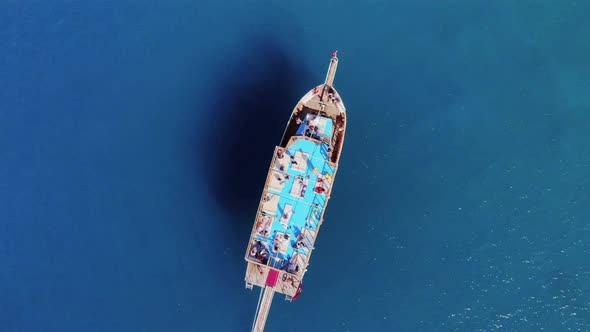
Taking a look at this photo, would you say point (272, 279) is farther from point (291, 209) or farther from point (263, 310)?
point (291, 209)

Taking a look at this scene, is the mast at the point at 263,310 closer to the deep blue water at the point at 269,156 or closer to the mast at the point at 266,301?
the mast at the point at 266,301

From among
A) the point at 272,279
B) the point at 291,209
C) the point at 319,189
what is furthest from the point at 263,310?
the point at 319,189

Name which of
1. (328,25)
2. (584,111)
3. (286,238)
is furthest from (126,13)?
(584,111)

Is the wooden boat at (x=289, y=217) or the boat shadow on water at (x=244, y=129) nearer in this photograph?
the wooden boat at (x=289, y=217)

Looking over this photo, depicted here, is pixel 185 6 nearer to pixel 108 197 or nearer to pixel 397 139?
pixel 108 197

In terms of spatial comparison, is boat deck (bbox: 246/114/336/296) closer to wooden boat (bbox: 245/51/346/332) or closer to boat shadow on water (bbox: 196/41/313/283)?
wooden boat (bbox: 245/51/346/332)

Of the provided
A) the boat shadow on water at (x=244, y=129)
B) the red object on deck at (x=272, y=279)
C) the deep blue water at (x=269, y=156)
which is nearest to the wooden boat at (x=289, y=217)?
the red object on deck at (x=272, y=279)
